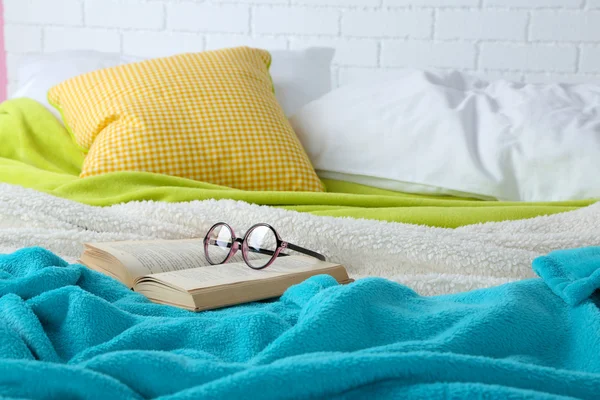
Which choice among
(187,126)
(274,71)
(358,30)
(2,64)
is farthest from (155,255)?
(2,64)

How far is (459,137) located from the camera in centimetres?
148

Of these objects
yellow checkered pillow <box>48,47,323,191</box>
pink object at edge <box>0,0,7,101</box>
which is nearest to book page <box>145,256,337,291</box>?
yellow checkered pillow <box>48,47,323,191</box>

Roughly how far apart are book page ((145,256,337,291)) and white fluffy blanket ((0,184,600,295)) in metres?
0.07

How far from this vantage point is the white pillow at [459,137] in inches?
55.8

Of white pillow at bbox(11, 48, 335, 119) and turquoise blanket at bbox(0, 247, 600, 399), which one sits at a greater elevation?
white pillow at bbox(11, 48, 335, 119)

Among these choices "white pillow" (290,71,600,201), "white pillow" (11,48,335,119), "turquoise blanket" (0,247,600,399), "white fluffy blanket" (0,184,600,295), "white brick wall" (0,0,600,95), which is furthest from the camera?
"white brick wall" (0,0,600,95)

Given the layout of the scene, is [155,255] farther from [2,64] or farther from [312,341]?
[2,64]

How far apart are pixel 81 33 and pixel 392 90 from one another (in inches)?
51.8

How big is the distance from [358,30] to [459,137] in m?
0.93

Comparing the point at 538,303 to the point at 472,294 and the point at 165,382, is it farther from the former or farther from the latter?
the point at 165,382

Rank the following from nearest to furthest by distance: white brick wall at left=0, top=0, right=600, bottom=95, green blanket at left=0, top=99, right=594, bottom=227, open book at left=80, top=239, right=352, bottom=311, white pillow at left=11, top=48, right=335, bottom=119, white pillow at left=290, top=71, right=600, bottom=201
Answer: open book at left=80, top=239, right=352, bottom=311, green blanket at left=0, top=99, right=594, bottom=227, white pillow at left=290, top=71, right=600, bottom=201, white pillow at left=11, top=48, right=335, bottom=119, white brick wall at left=0, top=0, right=600, bottom=95

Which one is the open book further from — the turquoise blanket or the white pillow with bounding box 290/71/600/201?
the white pillow with bounding box 290/71/600/201

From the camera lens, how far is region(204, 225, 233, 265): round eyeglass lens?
0.98m

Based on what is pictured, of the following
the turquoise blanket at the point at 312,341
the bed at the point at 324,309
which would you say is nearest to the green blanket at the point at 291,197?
the bed at the point at 324,309
